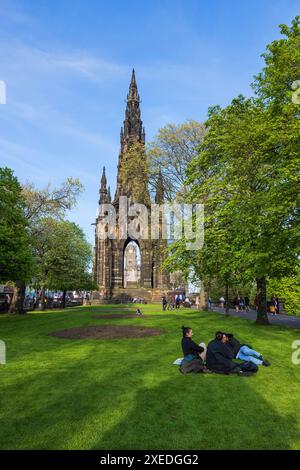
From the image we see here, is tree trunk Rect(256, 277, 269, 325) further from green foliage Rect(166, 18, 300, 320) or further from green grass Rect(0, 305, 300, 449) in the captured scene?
green grass Rect(0, 305, 300, 449)

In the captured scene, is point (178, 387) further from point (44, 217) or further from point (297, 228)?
point (44, 217)

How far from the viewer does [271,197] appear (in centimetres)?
1586

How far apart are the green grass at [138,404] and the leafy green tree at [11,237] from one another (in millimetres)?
13012

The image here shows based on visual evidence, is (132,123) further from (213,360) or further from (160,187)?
(213,360)

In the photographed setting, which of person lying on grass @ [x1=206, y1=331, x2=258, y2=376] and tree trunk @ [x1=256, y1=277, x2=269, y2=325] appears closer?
person lying on grass @ [x1=206, y1=331, x2=258, y2=376]

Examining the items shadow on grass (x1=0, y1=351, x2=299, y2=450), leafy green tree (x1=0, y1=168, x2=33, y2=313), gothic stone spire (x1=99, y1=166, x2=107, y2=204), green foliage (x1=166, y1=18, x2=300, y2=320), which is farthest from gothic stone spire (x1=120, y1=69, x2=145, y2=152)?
shadow on grass (x1=0, y1=351, x2=299, y2=450)

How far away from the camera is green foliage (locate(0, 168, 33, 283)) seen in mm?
24328

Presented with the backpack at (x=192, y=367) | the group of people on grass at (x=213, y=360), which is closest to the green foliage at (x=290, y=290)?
the group of people on grass at (x=213, y=360)

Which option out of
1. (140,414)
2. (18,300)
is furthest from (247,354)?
(18,300)

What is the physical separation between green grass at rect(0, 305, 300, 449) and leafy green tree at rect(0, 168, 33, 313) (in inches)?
512

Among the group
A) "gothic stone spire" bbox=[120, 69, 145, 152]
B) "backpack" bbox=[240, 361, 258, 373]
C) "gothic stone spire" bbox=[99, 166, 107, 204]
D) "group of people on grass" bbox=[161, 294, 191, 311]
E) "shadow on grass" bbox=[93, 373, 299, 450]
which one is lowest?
"group of people on grass" bbox=[161, 294, 191, 311]

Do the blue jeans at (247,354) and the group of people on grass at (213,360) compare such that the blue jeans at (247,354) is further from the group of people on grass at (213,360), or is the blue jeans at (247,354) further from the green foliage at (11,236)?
the green foliage at (11,236)

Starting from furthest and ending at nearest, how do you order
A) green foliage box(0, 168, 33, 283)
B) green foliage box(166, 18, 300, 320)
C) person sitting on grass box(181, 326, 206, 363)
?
green foliage box(0, 168, 33, 283) < green foliage box(166, 18, 300, 320) < person sitting on grass box(181, 326, 206, 363)

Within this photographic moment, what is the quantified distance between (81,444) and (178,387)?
3.43m
